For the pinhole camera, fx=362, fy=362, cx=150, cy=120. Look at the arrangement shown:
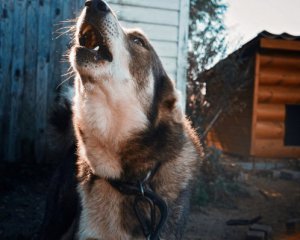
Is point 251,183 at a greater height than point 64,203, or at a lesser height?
lesser

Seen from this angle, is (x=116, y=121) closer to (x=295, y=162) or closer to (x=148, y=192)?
(x=148, y=192)

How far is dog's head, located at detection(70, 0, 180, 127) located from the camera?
6.98 feet

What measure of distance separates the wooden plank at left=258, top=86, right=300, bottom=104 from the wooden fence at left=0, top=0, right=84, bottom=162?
5.11 m

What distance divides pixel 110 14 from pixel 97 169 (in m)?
0.97

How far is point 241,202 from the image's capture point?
5.61 metres

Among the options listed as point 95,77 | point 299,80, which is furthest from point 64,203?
point 299,80

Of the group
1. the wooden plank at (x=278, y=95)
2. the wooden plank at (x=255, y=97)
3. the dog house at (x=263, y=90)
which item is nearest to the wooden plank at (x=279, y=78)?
the dog house at (x=263, y=90)

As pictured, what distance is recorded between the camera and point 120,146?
7.50 feet

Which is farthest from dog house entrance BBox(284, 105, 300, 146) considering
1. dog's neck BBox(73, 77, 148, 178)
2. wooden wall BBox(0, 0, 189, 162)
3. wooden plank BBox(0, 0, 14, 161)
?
dog's neck BBox(73, 77, 148, 178)

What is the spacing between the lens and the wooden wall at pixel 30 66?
5.02m

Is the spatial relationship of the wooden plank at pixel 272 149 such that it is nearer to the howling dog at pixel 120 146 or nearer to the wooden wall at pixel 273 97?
the wooden wall at pixel 273 97

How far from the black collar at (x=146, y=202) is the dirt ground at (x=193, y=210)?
172cm

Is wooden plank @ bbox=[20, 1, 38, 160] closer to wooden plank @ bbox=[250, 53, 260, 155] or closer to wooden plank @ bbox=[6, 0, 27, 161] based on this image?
wooden plank @ bbox=[6, 0, 27, 161]

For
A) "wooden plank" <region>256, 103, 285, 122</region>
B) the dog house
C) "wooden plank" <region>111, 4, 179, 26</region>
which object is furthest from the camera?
"wooden plank" <region>256, 103, 285, 122</region>
